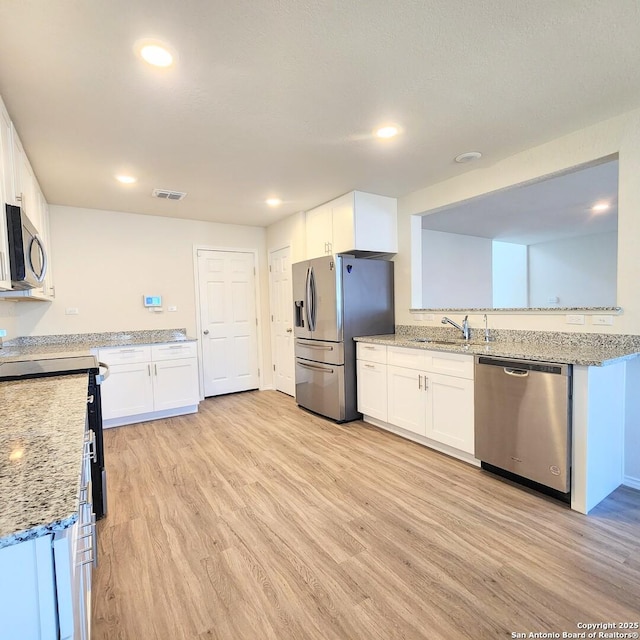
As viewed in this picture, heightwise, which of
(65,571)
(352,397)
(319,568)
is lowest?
(319,568)

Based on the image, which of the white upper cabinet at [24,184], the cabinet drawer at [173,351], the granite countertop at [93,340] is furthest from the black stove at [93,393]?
the cabinet drawer at [173,351]

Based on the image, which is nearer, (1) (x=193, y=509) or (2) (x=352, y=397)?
(1) (x=193, y=509)

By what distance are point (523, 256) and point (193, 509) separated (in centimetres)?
780

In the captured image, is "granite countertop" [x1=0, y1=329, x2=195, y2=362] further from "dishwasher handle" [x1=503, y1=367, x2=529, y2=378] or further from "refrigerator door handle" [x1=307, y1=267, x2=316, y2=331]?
"dishwasher handle" [x1=503, y1=367, x2=529, y2=378]

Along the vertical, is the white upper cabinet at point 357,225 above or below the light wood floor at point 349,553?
above

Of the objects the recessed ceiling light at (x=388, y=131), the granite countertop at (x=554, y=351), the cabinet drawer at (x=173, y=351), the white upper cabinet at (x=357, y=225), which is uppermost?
the recessed ceiling light at (x=388, y=131)

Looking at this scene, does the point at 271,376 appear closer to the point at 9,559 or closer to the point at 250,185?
the point at 250,185

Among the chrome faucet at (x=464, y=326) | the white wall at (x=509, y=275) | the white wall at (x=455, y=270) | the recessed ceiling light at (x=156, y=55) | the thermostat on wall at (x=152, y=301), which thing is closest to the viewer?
the recessed ceiling light at (x=156, y=55)

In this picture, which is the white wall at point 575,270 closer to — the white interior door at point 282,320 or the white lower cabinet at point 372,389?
the white lower cabinet at point 372,389

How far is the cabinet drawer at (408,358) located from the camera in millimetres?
2969

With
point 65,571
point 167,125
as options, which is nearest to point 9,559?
point 65,571

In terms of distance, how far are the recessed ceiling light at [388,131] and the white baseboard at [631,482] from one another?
272 centimetres

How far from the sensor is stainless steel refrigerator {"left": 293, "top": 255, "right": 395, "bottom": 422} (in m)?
3.68

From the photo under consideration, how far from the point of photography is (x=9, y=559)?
2.10 ft
